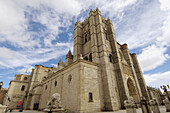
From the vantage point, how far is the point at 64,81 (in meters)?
14.9

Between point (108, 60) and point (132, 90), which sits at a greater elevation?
point (108, 60)

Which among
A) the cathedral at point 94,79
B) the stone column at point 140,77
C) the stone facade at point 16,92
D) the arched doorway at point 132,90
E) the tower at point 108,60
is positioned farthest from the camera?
the stone facade at point 16,92

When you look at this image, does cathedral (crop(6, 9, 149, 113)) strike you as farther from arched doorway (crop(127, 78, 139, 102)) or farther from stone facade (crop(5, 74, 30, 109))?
stone facade (crop(5, 74, 30, 109))

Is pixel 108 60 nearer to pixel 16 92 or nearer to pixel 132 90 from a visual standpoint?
pixel 132 90

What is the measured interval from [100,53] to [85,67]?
5037 mm

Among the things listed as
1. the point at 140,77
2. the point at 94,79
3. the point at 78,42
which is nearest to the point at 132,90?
the point at 140,77

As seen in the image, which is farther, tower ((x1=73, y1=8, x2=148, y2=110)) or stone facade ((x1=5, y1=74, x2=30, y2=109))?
stone facade ((x1=5, y1=74, x2=30, y2=109))

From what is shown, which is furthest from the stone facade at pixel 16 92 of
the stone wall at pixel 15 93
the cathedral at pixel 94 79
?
the cathedral at pixel 94 79

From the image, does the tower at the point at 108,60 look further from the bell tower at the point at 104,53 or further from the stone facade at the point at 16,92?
the stone facade at the point at 16,92

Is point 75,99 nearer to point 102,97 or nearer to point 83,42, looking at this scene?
point 102,97

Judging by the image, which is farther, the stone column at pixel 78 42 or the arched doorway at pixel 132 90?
the stone column at pixel 78 42

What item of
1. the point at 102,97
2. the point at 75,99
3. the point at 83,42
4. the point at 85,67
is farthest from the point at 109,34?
the point at 75,99

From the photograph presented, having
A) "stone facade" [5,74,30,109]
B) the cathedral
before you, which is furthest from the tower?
"stone facade" [5,74,30,109]

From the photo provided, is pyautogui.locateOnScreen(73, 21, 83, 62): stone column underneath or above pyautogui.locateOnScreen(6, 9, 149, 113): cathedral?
above
